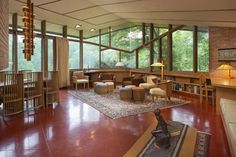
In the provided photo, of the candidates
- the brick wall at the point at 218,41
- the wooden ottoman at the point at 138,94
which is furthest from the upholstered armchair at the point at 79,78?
the brick wall at the point at 218,41

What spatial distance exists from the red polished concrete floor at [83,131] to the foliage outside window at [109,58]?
6.17 metres

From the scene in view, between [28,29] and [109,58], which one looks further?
[109,58]

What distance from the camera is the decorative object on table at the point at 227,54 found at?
685cm

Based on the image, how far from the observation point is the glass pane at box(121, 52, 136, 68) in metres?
11.8

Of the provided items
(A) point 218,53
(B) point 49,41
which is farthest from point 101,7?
(A) point 218,53

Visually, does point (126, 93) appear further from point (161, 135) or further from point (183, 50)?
point (161, 135)

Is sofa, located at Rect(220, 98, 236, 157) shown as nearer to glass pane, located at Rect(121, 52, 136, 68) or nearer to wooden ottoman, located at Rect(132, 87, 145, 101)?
wooden ottoman, located at Rect(132, 87, 145, 101)

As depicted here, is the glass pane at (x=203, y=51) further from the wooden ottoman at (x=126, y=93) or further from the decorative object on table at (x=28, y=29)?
the decorative object on table at (x=28, y=29)

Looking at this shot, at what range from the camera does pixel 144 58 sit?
439 inches

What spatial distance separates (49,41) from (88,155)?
7.56m

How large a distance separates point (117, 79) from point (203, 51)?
199 inches

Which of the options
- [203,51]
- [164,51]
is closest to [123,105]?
[203,51]

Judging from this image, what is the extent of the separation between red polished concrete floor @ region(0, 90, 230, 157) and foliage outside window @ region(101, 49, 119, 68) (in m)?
6.17

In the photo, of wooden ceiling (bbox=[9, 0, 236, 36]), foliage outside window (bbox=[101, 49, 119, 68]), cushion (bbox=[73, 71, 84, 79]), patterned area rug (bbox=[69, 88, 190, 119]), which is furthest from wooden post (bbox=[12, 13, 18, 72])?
foliage outside window (bbox=[101, 49, 119, 68])
